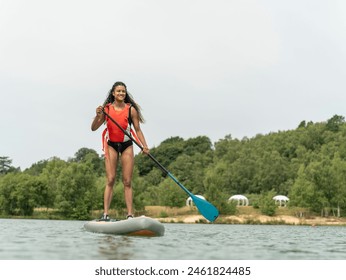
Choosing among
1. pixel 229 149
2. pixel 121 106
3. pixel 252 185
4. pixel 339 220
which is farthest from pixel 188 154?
pixel 121 106

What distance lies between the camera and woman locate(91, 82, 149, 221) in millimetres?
11602

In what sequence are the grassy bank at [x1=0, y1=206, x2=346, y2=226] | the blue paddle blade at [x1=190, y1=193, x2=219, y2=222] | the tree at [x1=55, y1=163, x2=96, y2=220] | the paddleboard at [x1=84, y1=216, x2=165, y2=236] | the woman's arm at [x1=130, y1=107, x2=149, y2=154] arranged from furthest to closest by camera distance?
the tree at [x1=55, y1=163, x2=96, y2=220], the grassy bank at [x1=0, y1=206, x2=346, y2=226], the blue paddle blade at [x1=190, y1=193, x2=219, y2=222], the woman's arm at [x1=130, y1=107, x2=149, y2=154], the paddleboard at [x1=84, y1=216, x2=165, y2=236]

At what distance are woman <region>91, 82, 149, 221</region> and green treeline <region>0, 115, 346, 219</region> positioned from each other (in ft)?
174

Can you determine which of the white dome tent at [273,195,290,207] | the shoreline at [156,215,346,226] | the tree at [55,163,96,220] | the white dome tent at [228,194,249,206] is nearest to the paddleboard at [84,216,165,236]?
the shoreline at [156,215,346,226]

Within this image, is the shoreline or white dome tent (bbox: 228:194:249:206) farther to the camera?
white dome tent (bbox: 228:194:249:206)

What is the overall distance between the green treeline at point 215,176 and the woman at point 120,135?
174 feet

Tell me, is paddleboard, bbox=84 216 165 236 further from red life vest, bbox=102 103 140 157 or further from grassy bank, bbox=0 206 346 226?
grassy bank, bbox=0 206 346 226

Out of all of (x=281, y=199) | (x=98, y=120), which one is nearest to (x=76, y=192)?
(x=281, y=199)

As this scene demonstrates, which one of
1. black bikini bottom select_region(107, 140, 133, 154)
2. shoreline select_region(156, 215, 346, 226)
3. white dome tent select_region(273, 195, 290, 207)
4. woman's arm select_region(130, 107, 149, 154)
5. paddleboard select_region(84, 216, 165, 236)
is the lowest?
paddleboard select_region(84, 216, 165, 236)

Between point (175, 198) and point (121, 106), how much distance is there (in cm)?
6134

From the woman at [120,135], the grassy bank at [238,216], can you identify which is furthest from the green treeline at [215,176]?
the woman at [120,135]

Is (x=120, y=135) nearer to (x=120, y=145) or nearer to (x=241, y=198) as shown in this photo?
(x=120, y=145)

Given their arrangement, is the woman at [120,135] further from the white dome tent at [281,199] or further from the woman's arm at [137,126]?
the white dome tent at [281,199]
